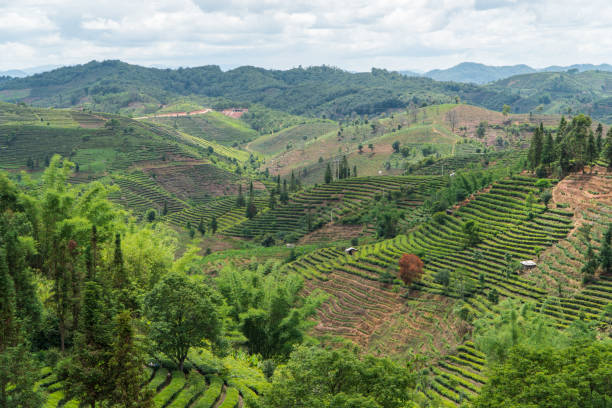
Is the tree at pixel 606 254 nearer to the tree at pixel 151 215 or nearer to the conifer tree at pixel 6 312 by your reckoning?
the conifer tree at pixel 6 312

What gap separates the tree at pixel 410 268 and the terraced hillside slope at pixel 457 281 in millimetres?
1431

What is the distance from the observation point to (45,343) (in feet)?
83.7

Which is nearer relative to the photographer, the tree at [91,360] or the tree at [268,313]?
the tree at [91,360]

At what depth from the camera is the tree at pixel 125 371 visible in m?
15.7

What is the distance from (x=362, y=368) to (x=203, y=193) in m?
131

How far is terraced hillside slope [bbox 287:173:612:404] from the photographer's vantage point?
131 ft

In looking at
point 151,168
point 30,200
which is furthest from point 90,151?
point 30,200

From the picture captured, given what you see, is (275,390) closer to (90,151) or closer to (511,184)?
(511,184)

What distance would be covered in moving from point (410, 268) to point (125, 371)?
38.7 m

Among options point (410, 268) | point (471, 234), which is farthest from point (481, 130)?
point (410, 268)

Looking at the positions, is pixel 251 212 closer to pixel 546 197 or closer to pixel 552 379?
pixel 546 197

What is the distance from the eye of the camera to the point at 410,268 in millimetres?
50656

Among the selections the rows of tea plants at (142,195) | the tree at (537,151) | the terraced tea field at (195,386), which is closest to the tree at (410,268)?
the tree at (537,151)

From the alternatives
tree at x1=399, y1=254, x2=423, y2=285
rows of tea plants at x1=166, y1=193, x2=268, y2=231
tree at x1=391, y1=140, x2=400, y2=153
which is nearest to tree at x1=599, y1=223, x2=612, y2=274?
tree at x1=399, y1=254, x2=423, y2=285
